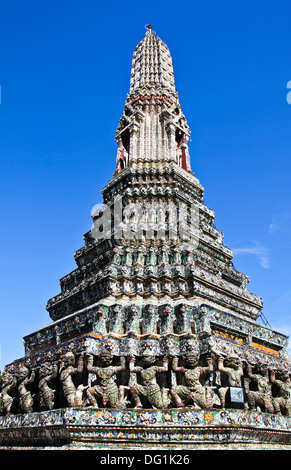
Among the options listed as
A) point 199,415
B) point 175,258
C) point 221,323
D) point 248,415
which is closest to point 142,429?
point 199,415

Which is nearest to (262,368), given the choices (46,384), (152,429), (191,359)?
(191,359)

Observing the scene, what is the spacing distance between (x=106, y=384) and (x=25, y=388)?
3.45 meters

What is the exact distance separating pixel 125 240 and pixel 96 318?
4.14 meters

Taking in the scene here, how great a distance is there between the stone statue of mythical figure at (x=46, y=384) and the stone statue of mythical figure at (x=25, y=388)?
2.41 feet

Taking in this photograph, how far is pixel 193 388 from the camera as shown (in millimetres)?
9406

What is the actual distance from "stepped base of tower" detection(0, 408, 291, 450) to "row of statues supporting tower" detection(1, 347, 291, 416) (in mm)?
392

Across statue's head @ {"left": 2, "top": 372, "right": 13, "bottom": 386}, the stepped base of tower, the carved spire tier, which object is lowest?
the stepped base of tower

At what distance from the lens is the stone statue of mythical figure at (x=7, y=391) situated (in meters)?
11.8

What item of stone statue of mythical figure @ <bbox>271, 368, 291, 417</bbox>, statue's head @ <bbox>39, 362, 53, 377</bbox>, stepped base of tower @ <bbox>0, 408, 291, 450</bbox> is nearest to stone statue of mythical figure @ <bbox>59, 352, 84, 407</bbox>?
stepped base of tower @ <bbox>0, 408, 291, 450</bbox>

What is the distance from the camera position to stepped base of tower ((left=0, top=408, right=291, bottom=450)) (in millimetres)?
8477

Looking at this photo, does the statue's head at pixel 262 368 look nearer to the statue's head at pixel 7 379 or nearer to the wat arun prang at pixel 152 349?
the wat arun prang at pixel 152 349

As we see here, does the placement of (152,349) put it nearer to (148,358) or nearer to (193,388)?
(148,358)

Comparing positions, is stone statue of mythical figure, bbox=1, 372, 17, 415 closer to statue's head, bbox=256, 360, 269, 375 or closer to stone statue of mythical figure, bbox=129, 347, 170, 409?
stone statue of mythical figure, bbox=129, 347, 170, 409
